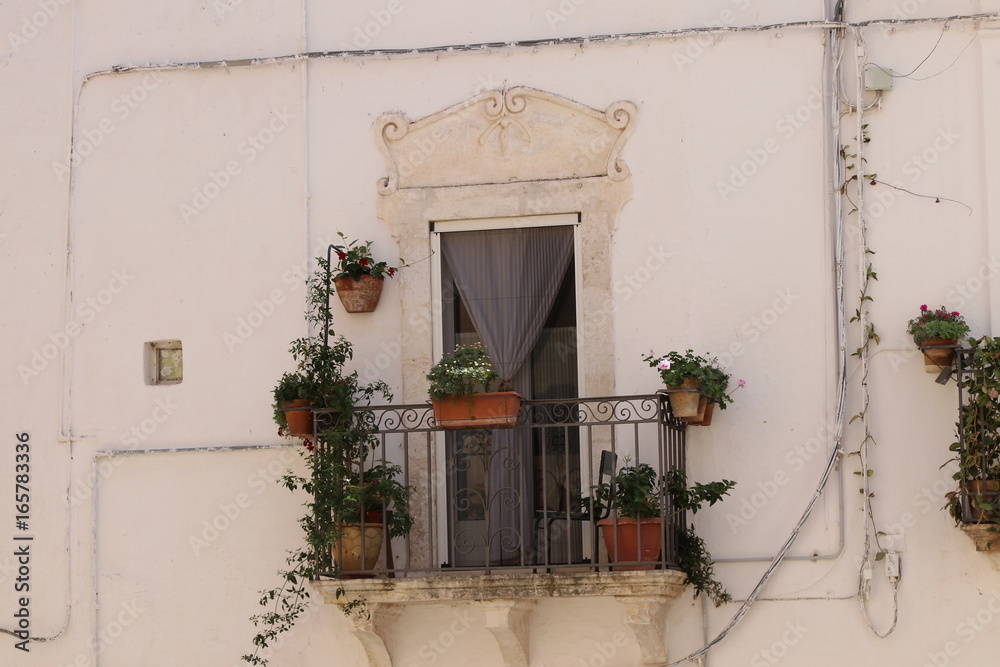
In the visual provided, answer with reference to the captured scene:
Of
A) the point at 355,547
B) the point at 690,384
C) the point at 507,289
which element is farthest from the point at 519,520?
the point at 507,289

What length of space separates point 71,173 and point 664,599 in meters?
4.34

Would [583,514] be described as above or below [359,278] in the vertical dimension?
below

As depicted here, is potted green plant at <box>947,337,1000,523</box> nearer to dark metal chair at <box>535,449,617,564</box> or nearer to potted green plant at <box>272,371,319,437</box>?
dark metal chair at <box>535,449,617,564</box>

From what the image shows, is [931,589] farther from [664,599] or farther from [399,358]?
[399,358]

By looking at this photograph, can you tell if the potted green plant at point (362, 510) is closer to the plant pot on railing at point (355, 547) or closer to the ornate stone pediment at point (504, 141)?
the plant pot on railing at point (355, 547)

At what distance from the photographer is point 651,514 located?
7.95 metres

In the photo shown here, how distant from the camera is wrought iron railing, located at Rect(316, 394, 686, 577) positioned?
8266 millimetres

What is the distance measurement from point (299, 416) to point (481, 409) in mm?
1048

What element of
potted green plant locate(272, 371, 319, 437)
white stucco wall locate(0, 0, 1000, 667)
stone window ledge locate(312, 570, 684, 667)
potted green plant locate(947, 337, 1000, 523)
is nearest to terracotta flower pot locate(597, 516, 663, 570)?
stone window ledge locate(312, 570, 684, 667)

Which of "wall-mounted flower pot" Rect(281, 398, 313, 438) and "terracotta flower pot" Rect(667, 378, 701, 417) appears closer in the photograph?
"terracotta flower pot" Rect(667, 378, 701, 417)

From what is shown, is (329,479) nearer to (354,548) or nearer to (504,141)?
(354,548)

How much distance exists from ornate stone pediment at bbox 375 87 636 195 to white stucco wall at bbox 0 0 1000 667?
4.1 inches

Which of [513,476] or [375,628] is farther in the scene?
[513,476]

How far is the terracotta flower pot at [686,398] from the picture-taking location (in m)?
8.05
